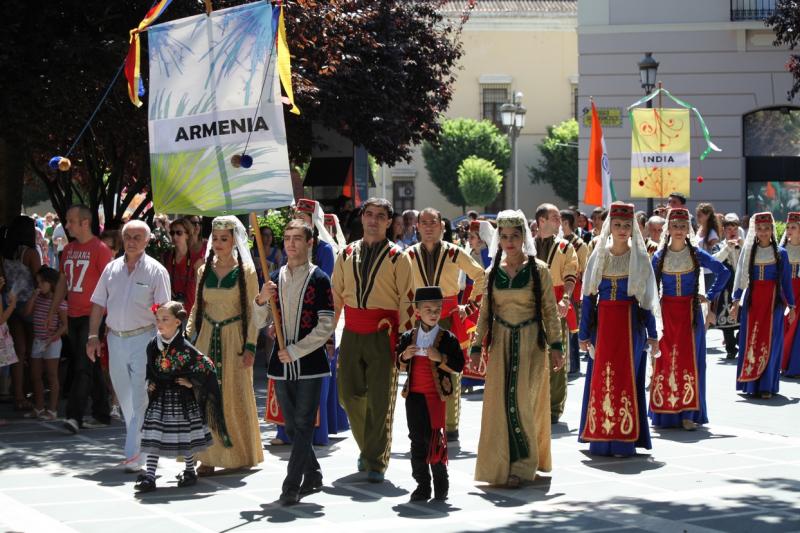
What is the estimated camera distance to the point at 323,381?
1168cm

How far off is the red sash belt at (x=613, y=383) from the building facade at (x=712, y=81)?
18.5m

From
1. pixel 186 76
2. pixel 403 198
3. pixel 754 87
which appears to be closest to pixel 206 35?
pixel 186 76

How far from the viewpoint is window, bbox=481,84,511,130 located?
71.4 meters

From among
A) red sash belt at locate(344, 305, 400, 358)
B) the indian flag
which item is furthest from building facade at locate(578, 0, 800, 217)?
red sash belt at locate(344, 305, 400, 358)

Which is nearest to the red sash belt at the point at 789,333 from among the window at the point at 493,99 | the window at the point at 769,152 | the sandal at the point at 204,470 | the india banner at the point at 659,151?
the india banner at the point at 659,151

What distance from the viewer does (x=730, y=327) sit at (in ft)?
60.1

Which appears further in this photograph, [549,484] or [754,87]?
[754,87]

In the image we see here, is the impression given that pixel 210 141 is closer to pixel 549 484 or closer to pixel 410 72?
pixel 549 484

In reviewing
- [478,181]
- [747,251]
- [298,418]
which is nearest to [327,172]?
[747,251]

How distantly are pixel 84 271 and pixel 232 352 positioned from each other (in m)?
2.58

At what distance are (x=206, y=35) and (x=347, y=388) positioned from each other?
2.81 meters

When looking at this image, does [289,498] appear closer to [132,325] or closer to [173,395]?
[173,395]

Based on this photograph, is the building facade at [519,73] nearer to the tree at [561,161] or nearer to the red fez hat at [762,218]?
the tree at [561,161]

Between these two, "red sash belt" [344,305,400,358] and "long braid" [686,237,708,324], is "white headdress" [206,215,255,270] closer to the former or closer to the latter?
"red sash belt" [344,305,400,358]
